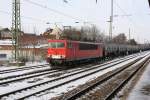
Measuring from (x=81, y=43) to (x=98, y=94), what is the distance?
19769mm

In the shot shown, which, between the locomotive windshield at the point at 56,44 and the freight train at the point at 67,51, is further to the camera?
the locomotive windshield at the point at 56,44

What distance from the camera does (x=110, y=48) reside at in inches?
2217

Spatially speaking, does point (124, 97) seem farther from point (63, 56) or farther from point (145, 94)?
point (63, 56)

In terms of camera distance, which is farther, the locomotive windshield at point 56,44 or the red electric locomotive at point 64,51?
the locomotive windshield at point 56,44

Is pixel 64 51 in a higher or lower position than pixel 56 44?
lower

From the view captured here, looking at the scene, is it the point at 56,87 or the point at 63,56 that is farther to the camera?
the point at 63,56

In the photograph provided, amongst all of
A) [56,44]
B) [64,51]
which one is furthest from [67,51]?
[56,44]

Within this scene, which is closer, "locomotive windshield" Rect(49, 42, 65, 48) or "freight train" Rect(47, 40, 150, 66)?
"freight train" Rect(47, 40, 150, 66)

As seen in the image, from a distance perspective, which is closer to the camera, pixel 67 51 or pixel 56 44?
pixel 67 51

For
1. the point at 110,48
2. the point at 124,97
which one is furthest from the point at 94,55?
the point at 124,97

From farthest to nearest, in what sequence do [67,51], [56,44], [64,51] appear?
[56,44]
[67,51]
[64,51]

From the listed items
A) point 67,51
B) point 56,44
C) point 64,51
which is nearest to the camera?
point 64,51

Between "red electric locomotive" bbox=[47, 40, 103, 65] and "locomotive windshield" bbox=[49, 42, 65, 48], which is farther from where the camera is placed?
"locomotive windshield" bbox=[49, 42, 65, 48]

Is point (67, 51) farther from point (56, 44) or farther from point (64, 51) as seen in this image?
point (56, 44)
